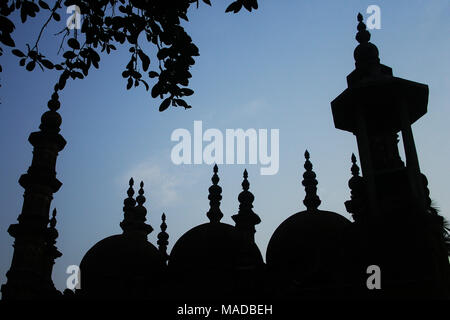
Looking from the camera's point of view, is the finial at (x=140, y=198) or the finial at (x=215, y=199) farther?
the finial at (x=140, y=198)

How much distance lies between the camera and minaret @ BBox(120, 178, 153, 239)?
60.5ft

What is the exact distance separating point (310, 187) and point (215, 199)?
12.1ft

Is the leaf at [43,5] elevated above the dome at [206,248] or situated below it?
above

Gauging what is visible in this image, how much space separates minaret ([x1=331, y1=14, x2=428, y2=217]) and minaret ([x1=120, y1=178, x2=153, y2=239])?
9115mm

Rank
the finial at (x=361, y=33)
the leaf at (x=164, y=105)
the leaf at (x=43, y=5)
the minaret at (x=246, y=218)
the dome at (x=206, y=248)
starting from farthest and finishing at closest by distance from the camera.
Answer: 1. the minaret at (x=246, y=218)
2. the finial at (x=361, y=33)
3. the dome at (x=206, y=248)
4. the leaf at (x=164, y=105)
5. the leaf at (x=43, y=5)

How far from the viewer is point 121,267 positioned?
A: 15.7 m

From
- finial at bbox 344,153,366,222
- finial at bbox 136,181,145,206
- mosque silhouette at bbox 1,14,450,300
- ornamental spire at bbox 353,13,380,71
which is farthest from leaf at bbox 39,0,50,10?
finial at bbox 136,181,145,206

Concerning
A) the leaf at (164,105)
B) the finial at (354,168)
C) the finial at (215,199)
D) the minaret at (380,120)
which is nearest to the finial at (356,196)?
the finial at (354,168)

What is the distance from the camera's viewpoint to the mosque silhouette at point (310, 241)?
404 inches

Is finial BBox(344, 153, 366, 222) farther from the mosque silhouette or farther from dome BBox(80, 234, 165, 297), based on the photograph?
dome BBox(80, 234, 165, 297)

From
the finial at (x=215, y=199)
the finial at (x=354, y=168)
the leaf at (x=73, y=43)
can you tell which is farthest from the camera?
the finial at (x=215, y=199)

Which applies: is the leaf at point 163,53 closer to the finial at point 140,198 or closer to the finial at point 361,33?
the finial at point 361,33

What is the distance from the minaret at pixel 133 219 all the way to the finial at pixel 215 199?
3.40m

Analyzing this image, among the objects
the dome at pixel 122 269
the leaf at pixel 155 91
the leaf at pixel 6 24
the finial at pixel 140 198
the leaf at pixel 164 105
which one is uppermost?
the finial at pixel 140 198
